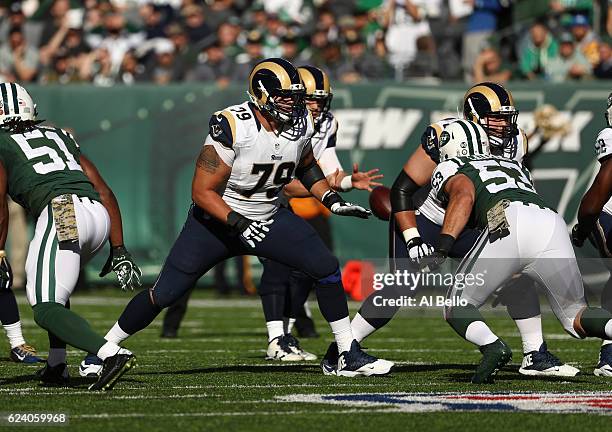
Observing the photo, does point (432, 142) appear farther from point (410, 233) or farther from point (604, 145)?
point (604, 145)

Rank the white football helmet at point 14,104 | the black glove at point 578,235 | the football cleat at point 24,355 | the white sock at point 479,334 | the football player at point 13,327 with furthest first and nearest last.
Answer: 1. the football cleat at point 24,355
2. the football player at point 13,327
3. the black glove at point 578,235
4. the white football helmet at point 14,104
5. the white sock at point 479,334

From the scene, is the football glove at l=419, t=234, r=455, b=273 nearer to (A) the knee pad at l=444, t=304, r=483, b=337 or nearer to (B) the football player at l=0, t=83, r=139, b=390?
(A) the knee pad at l=444, t=304, r=483, b=337

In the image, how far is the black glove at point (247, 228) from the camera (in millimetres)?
6789

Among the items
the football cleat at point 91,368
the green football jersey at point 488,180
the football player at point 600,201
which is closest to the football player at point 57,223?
the football cleat at point 91,368

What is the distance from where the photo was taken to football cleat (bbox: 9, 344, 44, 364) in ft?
26.3

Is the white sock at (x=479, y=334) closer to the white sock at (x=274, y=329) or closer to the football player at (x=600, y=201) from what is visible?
the football player at (x=600, y=201)

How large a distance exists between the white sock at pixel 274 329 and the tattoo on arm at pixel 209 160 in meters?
1.92

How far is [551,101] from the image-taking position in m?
14.4

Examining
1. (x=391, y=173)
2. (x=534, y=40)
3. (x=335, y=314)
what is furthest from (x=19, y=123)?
(x=534, y=40)

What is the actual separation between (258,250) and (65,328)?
1.18 metres

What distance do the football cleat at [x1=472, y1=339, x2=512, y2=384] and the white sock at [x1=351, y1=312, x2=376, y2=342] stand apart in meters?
0.92

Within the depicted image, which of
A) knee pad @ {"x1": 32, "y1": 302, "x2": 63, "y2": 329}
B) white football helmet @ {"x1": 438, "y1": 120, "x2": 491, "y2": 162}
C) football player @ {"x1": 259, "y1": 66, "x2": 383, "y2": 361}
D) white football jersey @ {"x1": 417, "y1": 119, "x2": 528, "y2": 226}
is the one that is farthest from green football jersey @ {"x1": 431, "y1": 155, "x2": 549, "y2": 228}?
knee pad @ {"x1": 32, "y1": 302, "x2": 63, "y2": 329}

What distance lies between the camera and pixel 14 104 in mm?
6887

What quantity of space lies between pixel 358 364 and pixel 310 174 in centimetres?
114
